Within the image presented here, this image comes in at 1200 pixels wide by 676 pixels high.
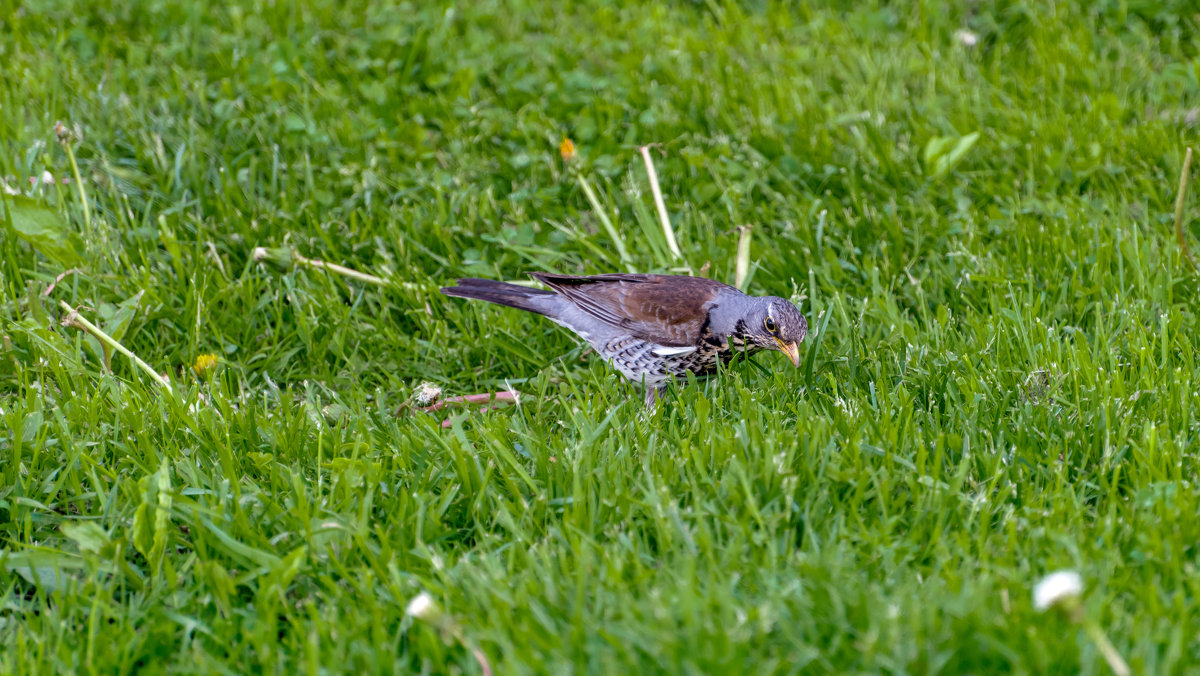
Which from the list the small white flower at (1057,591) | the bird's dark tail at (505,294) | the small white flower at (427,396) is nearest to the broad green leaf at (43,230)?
the bird's dark tail at (505,294)

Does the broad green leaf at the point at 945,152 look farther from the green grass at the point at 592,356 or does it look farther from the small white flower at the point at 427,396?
the small white flower at the point at 427,396

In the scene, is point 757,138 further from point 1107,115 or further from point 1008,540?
point 1008,540

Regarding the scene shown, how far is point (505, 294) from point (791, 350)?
1235 millimetres

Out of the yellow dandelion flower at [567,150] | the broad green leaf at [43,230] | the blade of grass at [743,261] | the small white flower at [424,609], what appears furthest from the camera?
the yellow dandelion flower at [567,150]

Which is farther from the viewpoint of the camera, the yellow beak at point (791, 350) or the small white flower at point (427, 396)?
the small white flower at point (427, 396)

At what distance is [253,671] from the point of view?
270cm

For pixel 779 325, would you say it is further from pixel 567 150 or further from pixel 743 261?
pixel 567 150

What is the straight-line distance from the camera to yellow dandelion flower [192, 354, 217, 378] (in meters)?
4.25

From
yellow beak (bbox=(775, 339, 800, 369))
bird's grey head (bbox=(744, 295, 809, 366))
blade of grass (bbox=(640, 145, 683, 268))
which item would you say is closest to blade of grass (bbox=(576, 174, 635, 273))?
blade of grass (bbox=(640, 145, 683, 268))

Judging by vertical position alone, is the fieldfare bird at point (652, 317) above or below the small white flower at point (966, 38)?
below

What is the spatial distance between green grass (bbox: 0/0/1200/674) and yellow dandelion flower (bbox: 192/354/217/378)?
0.22 feet

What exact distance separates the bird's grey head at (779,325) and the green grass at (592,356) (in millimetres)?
131

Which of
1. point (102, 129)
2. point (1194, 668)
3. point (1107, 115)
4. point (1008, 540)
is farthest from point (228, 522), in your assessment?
point (1107, 115)

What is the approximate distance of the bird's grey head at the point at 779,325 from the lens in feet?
13.0
